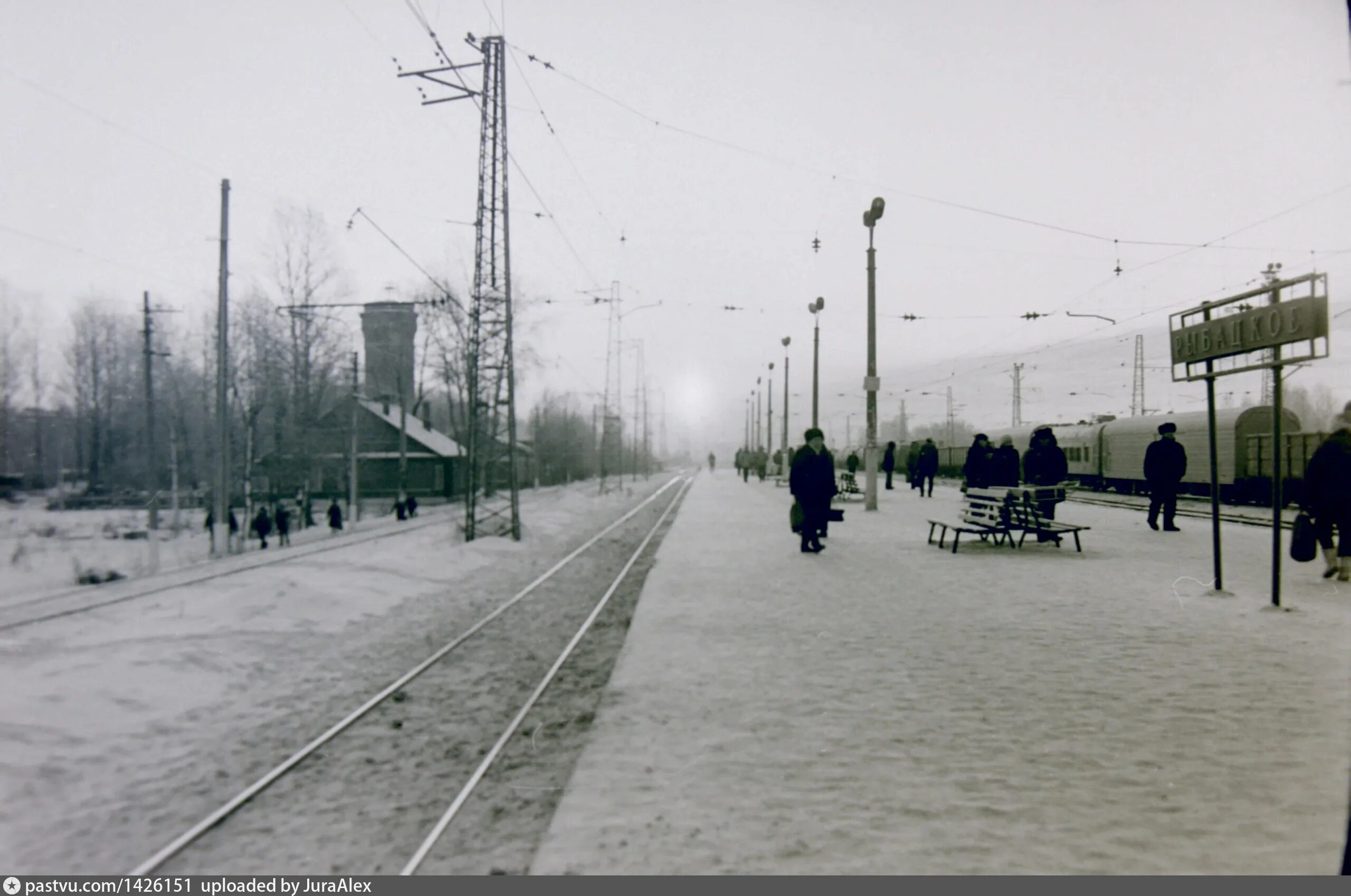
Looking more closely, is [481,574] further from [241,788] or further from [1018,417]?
[1018,417]

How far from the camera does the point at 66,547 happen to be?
13.4m

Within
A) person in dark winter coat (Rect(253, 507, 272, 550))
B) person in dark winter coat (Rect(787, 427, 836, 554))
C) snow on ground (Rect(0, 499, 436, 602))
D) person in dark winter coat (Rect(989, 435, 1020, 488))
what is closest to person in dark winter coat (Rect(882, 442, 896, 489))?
person in dark winter coat (Rect(989, 435, 1020, 488))

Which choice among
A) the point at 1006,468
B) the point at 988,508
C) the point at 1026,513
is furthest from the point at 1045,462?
the point at 1026,513

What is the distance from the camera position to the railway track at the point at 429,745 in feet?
12.6

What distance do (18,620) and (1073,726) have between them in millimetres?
11202

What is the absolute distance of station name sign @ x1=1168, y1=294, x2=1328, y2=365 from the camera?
262 inches

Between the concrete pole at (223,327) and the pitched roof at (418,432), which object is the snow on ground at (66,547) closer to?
the concrete pole at (223,327)

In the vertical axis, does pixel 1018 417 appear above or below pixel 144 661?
above

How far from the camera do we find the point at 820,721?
5133mm

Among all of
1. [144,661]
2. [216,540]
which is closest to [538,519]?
[216,540]

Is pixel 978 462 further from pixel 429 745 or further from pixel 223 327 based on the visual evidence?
pixel 223 327

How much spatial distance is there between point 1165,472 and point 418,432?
49.5 m
